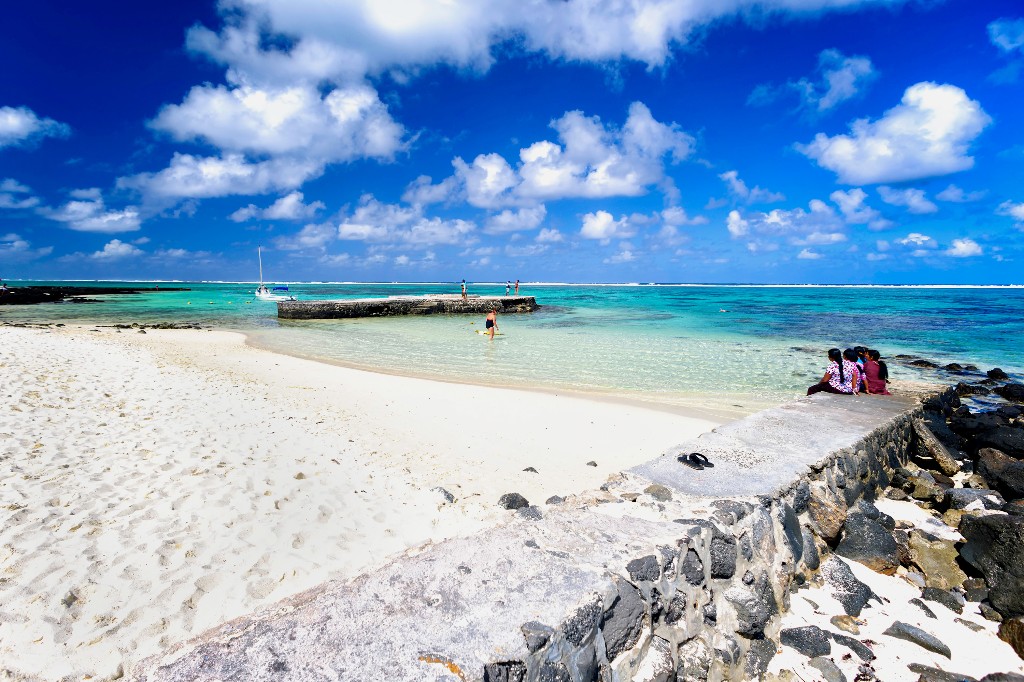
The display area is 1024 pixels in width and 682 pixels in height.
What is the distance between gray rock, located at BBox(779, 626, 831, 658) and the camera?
3.13m

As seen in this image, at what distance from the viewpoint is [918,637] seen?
3.19m

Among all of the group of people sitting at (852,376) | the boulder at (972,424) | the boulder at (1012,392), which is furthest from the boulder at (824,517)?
the boulder at (1012,392)

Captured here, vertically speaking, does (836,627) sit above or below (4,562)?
below

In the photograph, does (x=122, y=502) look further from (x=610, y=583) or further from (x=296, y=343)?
(x=296, y=343)

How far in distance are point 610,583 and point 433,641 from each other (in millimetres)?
988

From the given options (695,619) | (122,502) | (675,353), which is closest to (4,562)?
(122,502)

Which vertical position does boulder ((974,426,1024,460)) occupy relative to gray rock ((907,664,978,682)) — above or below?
above

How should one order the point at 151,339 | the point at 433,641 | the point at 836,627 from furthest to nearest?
the point at 151,339, the point at 836,627, the point at 433,641

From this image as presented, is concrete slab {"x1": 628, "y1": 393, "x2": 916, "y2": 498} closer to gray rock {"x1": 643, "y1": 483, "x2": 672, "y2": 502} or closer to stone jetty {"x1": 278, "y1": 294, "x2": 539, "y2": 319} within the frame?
gray rock {"x1": 643, "y1": 483, "x2": 672, "y2": 502}

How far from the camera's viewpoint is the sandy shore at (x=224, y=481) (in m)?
3.31

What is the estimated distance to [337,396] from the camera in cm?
984

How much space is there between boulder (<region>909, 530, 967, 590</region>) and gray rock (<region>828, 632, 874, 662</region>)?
4.03 ft

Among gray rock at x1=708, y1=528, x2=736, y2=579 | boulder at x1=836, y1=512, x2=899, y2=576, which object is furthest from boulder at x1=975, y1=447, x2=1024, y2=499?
gray rock at x1=708, y1=528, x2=736, y2=579

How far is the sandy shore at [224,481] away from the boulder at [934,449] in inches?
110
